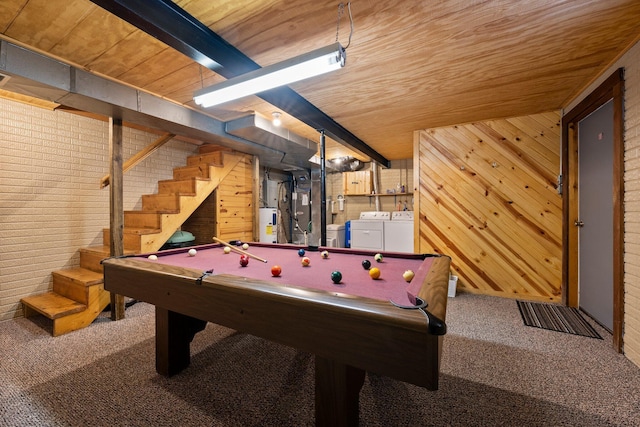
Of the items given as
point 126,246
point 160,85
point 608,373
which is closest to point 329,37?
point 160,85

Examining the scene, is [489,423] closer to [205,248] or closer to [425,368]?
[425,368]

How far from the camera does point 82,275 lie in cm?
292

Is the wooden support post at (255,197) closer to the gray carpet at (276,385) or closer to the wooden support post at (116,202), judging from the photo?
the wooden support post at (116,202)

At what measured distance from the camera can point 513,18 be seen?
1.69 metres

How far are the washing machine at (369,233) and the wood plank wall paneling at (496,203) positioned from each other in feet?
4.40

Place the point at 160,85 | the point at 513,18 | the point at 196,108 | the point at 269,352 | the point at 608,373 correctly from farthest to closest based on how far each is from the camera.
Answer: the point at 196,108
the point at 160,85
the point at 269,352
the point at 608,373
the point at 513,18

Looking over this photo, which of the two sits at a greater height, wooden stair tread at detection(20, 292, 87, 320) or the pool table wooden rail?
the pool table wooden rail


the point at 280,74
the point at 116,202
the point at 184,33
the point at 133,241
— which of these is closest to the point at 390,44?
the point at 280,74

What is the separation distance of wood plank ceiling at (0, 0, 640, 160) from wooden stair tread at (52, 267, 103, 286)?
1.96 metres

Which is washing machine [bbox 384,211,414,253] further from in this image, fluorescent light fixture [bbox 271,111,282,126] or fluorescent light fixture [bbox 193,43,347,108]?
fluorescent light fixture [bbox 193,43,347,108]

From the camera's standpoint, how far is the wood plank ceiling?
1621mm

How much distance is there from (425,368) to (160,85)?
311 centimetres

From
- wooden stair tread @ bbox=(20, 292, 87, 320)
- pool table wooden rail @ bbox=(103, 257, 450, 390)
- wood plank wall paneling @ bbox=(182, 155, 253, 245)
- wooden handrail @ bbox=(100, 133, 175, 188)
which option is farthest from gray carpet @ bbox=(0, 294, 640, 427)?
wood plank wall paneling @ bbox=(182, 155, 253, 245)

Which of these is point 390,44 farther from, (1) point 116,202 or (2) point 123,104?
(1) point 116,202
